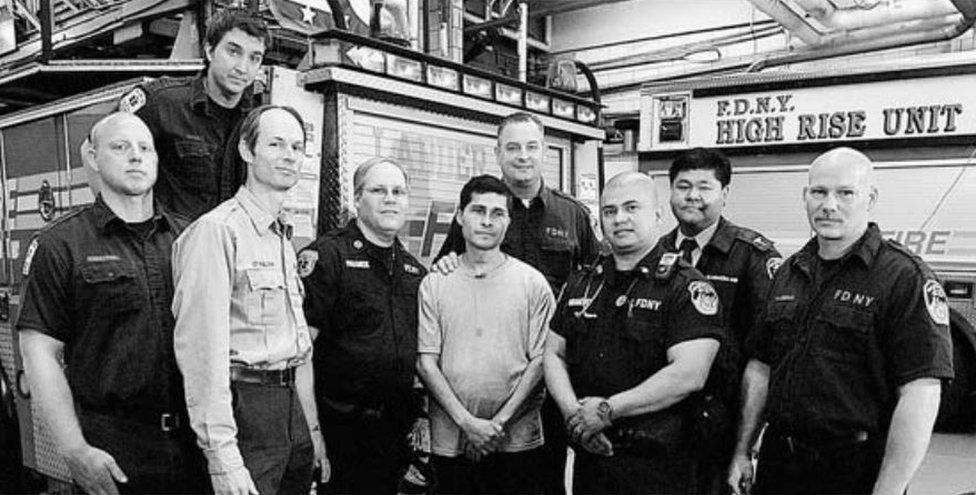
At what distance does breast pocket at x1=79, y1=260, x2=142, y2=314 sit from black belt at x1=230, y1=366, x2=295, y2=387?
31cm

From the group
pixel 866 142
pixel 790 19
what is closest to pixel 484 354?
Result: pixel 866 142

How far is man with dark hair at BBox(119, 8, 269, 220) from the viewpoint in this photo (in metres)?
2.71

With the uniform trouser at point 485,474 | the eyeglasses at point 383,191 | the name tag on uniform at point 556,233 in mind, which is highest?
the eyeglasses at point 383,191

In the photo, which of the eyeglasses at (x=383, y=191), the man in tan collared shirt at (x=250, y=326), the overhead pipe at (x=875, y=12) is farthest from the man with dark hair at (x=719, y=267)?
the overhead pipe at (x=875, y=12)

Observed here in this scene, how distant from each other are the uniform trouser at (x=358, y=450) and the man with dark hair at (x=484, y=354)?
0.18 m

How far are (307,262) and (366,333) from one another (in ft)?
1.04

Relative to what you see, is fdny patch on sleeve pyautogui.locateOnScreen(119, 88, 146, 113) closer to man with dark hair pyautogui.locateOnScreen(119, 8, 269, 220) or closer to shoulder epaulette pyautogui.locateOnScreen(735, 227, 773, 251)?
man with dark hair pyautogui.locateOnScreen(119, 8, 269, 220)

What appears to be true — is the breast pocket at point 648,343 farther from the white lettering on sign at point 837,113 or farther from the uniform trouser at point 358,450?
the white lettering on sign at point 837,113

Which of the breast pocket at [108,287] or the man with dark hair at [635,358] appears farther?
the man with dark hair at [635,358]

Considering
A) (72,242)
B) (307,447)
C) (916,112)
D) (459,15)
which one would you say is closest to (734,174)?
(916,112)

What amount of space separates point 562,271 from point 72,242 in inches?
74.9

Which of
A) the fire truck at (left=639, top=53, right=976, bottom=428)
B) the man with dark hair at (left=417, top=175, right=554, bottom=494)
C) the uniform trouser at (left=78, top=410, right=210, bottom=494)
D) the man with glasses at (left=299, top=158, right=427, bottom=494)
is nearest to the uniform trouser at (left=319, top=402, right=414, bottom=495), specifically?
the man with glasses at (left=299, top=158, right=427, bottom=494)

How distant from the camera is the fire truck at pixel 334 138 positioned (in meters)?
3.17

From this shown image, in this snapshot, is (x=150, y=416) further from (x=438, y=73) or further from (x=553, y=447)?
(x=438, y=73)
